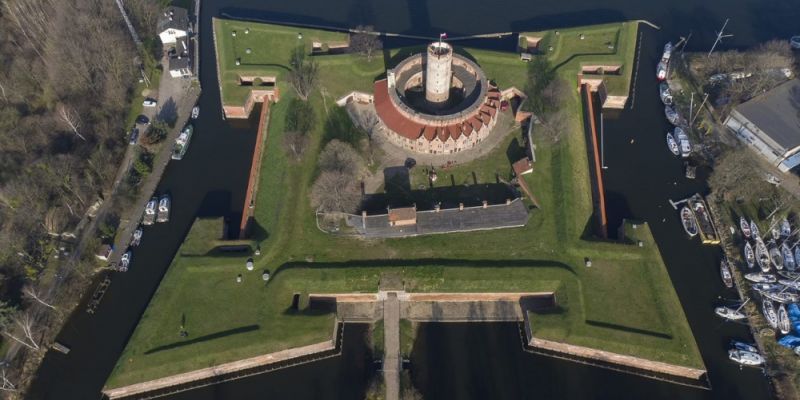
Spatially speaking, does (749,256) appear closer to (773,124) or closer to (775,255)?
(775,255)

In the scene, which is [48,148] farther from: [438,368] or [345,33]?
[438,368]

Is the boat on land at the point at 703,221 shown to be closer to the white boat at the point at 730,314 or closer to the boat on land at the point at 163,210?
the white boat at the point at 730,314

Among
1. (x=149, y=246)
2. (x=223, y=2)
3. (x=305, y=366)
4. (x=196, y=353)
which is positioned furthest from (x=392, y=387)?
(x=223, y=2)

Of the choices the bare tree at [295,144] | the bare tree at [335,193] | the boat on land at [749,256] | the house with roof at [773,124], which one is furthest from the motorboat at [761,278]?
the bare tree at [295,144]

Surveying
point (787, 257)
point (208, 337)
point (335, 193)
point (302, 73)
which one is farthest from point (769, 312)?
point (302, 73)

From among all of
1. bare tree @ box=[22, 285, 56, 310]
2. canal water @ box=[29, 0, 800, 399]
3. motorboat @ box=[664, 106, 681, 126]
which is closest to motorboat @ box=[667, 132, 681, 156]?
canal water @ box=[29, 0, 800, 399]
